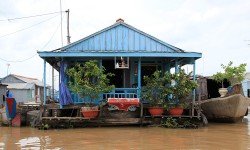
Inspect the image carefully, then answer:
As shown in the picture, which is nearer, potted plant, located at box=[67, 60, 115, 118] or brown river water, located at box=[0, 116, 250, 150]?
brown river water, located at box=[0, 116, 250, 150]

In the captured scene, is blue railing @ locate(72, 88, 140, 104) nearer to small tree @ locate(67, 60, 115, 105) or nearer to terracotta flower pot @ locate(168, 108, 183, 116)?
small tree @ locate(67, 60, 115, 105)

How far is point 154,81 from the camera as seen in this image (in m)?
10.8

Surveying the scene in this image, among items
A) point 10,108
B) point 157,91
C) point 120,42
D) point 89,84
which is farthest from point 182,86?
point 10,108

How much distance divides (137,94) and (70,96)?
8.88ft

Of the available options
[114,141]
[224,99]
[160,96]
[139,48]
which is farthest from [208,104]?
[114,141]

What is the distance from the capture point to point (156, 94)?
10758mm

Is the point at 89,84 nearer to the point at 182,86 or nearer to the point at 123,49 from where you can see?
the point at 123,49

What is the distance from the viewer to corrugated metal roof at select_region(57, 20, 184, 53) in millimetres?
11716

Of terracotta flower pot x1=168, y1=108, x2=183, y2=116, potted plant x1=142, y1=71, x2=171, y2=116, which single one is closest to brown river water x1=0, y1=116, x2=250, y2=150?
terracotta flower pot x1=168, y1=108, x2=183, y2=116

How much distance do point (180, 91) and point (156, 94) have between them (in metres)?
0.92

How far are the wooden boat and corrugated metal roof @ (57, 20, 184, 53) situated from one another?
2851 millimetres

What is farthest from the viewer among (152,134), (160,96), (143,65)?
(143,65)

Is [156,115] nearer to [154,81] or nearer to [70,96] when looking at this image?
[154,81]

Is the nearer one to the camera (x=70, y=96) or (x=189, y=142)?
(x=189, y=142)
